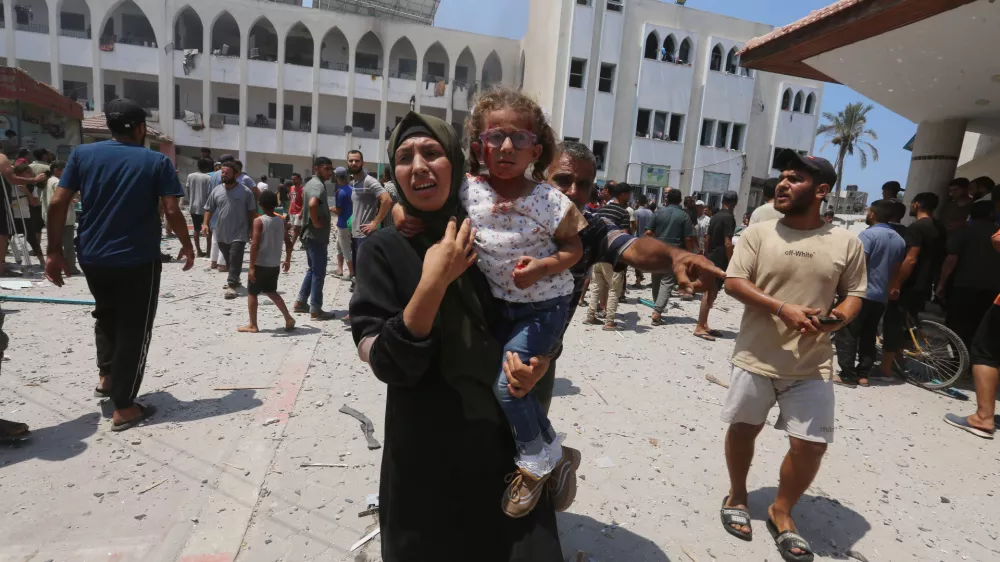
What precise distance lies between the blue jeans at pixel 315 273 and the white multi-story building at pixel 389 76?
20.5 m

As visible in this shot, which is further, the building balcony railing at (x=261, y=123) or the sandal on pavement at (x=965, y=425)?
the building balcony railing at (x=261, y=123)

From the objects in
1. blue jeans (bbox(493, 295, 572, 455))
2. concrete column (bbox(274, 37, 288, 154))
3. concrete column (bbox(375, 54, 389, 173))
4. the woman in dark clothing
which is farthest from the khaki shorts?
concrete column (bbox(274, 37, 288, 154))

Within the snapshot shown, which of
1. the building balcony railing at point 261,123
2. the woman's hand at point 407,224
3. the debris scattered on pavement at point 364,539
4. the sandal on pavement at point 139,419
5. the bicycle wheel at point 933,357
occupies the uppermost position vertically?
the building balcony railing at point 261,123

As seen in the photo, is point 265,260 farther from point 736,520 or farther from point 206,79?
point 206,79

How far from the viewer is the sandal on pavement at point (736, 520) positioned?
281 centimetres

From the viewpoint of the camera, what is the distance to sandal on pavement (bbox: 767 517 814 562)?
263 cm

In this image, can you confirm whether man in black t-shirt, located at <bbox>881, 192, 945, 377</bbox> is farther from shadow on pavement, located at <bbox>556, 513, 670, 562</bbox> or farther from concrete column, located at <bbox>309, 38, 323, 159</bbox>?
concrete column, located at <bbox>309, 38, 323, 159</bbox>

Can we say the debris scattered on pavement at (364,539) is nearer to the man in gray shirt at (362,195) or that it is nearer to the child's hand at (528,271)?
the child's hand at (528,271)

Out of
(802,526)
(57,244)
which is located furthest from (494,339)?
(57,244)

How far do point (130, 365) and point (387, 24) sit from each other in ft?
95.7

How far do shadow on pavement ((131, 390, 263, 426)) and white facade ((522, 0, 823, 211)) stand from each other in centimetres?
2339

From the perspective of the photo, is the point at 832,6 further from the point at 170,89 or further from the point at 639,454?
the point at 170,89

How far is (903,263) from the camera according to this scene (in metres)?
5.50

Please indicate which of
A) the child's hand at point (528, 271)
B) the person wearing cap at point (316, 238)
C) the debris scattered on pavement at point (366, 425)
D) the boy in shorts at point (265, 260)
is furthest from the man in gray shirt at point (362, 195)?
the child's hand at point (528, 271)
